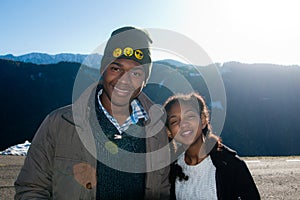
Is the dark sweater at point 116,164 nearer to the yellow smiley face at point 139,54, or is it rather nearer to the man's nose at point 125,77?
the man's nose at point 125,77

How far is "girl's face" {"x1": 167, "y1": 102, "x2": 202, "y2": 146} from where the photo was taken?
2.97m

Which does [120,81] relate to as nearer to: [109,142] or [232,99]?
[109,142]

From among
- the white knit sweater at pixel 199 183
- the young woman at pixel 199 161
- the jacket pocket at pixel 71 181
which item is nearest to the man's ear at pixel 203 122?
the young woman at pixel 199 161

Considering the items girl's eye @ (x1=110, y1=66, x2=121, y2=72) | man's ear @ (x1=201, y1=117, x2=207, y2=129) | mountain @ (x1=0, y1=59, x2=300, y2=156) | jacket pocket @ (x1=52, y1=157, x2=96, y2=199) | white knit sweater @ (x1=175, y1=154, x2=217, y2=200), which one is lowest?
mountain @ (x1=0, y1=59, x2=300, y2=156)

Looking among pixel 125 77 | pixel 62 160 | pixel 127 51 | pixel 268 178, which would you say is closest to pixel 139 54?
pixel 127 51

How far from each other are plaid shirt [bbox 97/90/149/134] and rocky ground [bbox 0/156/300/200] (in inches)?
158

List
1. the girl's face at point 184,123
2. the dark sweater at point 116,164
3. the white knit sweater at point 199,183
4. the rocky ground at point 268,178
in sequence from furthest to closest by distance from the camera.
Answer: the rocky ground at point 268,178 < the girl's face at point 184,123 < the white knit sweater at point 199,183 < the dark sweater at point 116,164

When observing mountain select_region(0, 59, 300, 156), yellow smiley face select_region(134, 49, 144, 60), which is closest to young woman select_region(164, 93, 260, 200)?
yellow smiley face select_region(134, 49, 144, 60)

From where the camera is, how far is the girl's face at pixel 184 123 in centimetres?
297

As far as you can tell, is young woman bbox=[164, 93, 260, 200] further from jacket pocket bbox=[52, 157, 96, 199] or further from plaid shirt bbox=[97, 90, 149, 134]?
jacket pocket bbox=[52, 157, 96, 199]

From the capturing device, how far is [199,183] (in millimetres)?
2855

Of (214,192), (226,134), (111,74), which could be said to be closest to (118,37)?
(111,74)

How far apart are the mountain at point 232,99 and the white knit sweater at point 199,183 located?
6147 cm

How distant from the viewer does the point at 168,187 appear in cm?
281
